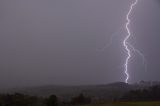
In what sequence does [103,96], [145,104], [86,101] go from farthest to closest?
[103,96] < [86,101] < [145,104]

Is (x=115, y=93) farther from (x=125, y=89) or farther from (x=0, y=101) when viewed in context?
(x=0, y=101)

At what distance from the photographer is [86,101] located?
20594 mm

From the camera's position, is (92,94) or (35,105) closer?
(35,105)

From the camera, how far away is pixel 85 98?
69.7 feet

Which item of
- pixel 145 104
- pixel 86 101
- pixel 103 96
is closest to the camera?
pixel 145 104

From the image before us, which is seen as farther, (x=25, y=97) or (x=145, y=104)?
(x=25, y=97)

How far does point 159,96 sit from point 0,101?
901cm

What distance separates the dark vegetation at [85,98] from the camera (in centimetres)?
1984

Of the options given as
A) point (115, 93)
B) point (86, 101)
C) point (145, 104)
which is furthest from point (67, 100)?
point (145, 104)

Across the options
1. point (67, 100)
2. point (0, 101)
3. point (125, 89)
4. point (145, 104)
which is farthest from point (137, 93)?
point (0, 101)

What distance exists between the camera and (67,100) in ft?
70.6

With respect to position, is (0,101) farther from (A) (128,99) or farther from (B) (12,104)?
(A) (128,99)

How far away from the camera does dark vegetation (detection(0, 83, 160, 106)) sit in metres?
19.8

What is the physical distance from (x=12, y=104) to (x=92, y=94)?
5462 mm
